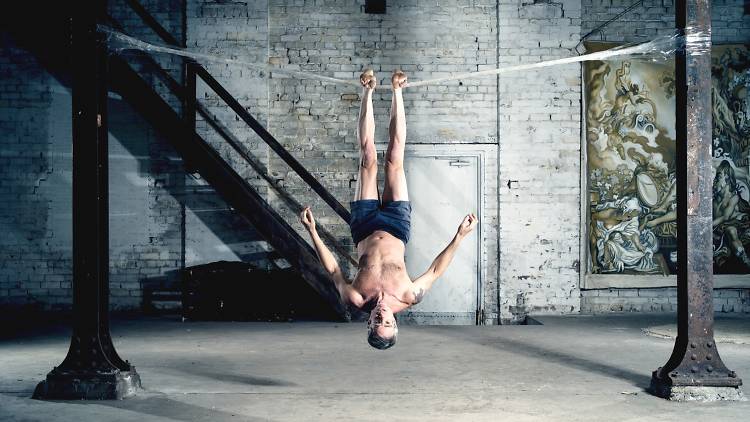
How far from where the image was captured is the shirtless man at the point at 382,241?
533 cm

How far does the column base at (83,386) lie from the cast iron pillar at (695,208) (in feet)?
13.3

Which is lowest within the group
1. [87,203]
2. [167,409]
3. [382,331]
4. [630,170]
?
Result: [167,409]

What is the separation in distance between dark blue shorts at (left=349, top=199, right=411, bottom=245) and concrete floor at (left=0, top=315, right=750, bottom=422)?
1212mm

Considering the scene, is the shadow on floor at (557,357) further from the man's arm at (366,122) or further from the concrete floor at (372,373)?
the man's arm at (366,122)

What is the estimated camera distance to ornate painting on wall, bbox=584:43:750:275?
1030 centimetres

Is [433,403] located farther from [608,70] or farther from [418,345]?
[608,70]

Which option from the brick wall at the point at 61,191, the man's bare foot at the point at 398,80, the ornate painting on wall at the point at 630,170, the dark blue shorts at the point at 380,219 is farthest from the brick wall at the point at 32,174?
the ornate painting on wall at the point at 630,170

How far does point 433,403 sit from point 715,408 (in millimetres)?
1990

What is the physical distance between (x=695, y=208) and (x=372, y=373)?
2.91 m

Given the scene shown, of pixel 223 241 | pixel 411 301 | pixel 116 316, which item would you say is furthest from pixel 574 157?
pixel 116 316

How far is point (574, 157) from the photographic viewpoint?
33.9ft

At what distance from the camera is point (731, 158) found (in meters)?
10.3

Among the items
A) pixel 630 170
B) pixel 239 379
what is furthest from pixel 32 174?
pixel 630 170

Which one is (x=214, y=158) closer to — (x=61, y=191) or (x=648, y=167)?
(x=61, y=191)
